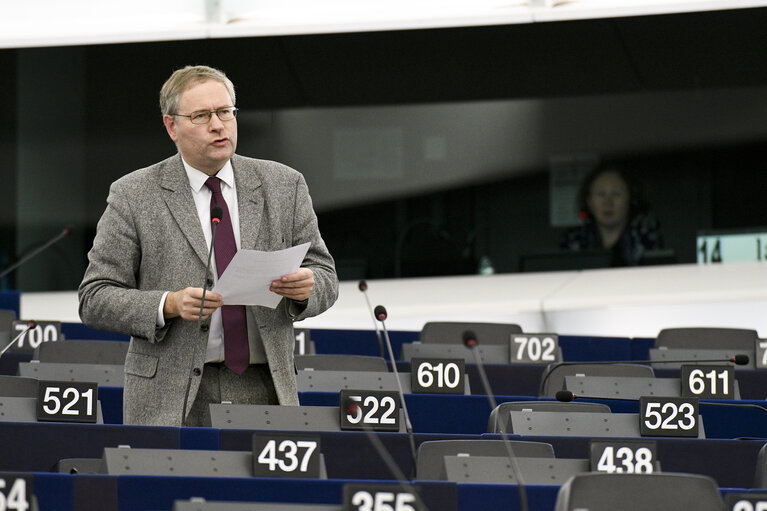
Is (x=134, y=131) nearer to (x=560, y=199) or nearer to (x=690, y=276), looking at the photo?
(x=560, y=199)

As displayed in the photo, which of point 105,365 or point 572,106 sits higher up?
point 572,106

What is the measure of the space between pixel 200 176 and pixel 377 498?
1109 mm

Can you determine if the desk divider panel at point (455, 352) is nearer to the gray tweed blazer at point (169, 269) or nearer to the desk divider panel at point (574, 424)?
the desk divider panel at point (574, 424)

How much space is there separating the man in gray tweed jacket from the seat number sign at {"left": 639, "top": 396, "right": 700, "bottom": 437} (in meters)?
1.53

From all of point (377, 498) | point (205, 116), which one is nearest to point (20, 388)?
point (205, 116)

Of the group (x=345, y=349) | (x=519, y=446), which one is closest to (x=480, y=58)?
(x=345, y=349)

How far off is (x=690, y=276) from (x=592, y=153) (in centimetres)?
151

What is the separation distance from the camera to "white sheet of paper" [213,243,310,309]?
3.18m

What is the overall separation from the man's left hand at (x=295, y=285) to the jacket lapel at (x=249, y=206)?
Answer: 0.20m

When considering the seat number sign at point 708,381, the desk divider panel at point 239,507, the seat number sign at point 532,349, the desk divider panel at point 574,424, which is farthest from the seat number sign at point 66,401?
the seat number sign at point 532,349

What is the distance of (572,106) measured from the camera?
10992 mm

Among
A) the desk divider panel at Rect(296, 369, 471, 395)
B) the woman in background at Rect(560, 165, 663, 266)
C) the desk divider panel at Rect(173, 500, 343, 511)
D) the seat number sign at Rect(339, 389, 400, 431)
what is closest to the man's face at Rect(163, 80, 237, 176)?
the desk divider panel at Rect(173, 500, 343, 511)

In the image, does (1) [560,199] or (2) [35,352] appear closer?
(2) [35,352]

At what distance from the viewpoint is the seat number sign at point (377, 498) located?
2.68 metres
